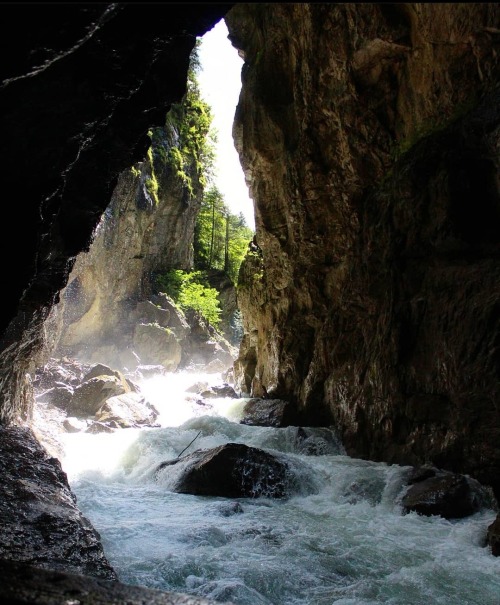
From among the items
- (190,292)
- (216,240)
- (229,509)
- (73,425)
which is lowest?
(229,509)

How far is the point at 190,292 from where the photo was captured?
3344 centimetres

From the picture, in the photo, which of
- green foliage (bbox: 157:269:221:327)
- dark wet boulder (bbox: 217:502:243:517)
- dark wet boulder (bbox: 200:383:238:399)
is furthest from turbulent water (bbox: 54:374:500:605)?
green foliage (bbox: 157:269:221:327)

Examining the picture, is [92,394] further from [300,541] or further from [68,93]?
[68,93]

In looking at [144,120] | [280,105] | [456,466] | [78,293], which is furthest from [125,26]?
[78,293]

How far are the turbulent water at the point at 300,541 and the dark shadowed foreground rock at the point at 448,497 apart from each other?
173 millimetres

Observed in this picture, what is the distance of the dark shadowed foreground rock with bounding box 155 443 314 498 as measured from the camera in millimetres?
8381

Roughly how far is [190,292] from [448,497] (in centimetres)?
2779

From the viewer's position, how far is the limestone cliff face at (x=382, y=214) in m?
8.49

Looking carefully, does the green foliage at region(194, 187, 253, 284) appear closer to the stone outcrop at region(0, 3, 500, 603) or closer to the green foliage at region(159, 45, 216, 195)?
the green foliage at region(159, 45, 216, 195)

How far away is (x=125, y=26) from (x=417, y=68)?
8750 mm

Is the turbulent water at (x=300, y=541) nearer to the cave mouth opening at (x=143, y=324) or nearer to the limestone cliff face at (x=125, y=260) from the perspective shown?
the cave mouth opening at (x=143, y=324)

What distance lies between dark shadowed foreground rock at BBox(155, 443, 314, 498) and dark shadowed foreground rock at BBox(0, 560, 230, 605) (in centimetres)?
672

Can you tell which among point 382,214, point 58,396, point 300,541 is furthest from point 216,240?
point 300,541

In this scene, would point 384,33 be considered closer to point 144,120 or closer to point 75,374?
point 144,120
